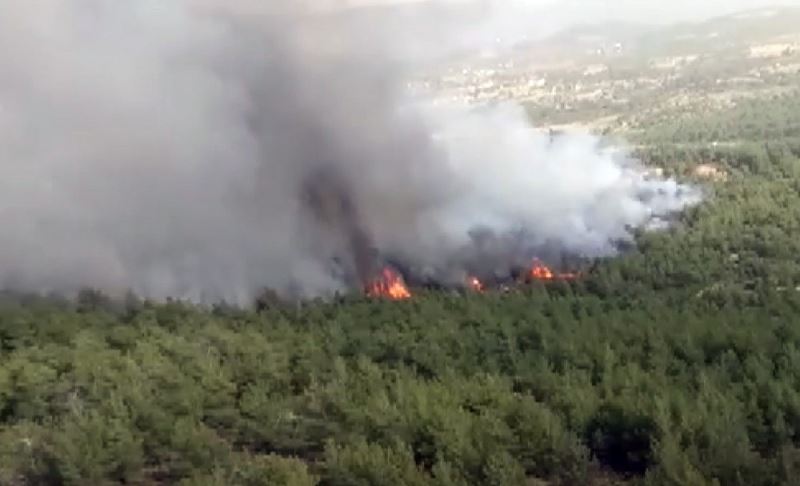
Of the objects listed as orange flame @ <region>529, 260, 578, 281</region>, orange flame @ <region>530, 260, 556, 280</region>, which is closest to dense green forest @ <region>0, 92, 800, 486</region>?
orange flame @ <region>529, 260, 578, 281</region>

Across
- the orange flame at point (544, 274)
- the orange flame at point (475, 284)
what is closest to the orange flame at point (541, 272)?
the orange flame at point (544, 274)

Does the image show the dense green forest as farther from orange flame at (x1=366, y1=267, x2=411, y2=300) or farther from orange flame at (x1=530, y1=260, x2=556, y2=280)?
orange flame at (x1=530, y1=260, x2=556, y2=280)

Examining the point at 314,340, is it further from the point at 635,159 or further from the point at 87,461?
the point at 635,159

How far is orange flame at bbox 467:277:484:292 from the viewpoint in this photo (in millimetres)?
53481

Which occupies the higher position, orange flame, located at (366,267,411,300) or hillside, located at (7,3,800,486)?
hillside, located at (7,3,800,486)

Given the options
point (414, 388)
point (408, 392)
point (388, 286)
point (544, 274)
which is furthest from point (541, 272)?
point (408, 392)

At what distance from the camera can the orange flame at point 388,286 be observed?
2087 inches

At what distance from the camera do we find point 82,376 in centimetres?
3058

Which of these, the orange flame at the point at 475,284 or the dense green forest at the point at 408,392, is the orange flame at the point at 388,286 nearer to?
the orange flame at the point at 475,284

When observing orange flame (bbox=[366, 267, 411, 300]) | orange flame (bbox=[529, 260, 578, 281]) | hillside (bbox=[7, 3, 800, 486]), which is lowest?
orange flame (bbox=[529, 260, 578, 281])

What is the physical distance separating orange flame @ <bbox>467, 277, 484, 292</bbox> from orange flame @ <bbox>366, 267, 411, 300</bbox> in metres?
2.65

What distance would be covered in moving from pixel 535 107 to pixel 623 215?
308 ft

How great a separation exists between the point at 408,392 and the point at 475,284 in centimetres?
2858

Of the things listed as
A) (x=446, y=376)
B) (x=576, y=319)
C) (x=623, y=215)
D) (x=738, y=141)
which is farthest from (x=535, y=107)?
(x=446, y=376)
